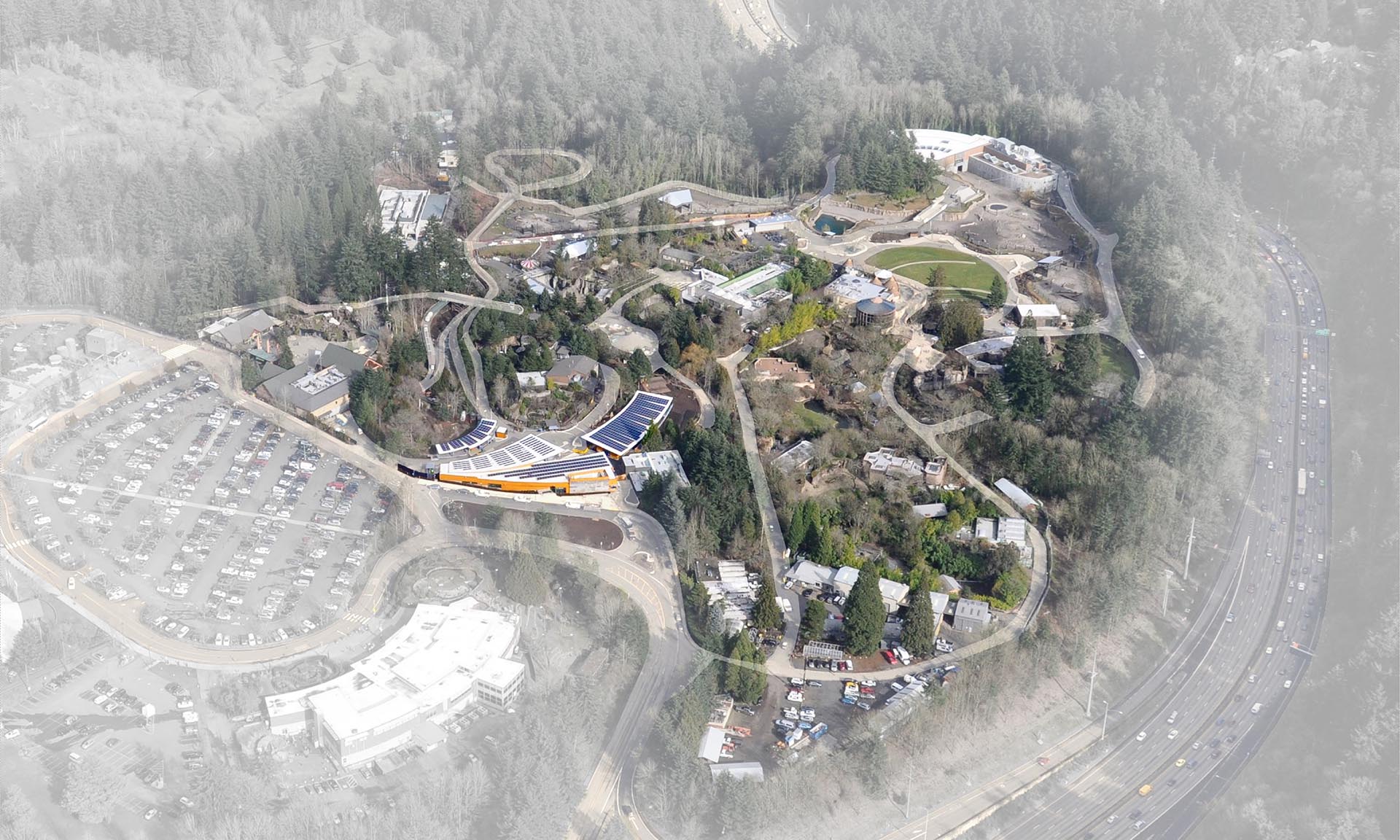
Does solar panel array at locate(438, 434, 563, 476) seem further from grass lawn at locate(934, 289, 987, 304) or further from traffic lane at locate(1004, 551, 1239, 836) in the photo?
traffic lane at locate(1004, 551, 1239, 836)

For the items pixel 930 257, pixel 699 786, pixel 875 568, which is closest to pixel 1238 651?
pixel 875 568

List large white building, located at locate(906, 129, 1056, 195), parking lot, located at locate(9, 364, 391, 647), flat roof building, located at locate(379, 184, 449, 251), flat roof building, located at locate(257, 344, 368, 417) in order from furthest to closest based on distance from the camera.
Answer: large white building, located at locate(906, 129, 1056, 195) → flat roof building, located at locate(379, 184, 449, 251) → flat roof building, located at locate(257, 344, 368, 417) → parking lot, located at locate(9, 364, 391, 647)

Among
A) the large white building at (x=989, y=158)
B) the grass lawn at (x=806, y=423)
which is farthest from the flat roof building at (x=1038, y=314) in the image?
the large white building at (x=989, y=158)

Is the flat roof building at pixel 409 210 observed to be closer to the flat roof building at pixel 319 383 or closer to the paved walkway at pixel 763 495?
the flat roof building at pixel 319 383

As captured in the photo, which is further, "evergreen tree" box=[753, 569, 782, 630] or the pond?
the pond

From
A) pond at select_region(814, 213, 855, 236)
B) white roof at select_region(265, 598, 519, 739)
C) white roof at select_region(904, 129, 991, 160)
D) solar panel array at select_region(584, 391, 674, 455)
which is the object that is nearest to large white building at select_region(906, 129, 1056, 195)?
white roof at select_region(904, 129, 991, 160)

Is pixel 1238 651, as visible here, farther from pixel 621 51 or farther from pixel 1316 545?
pixel 621 51
